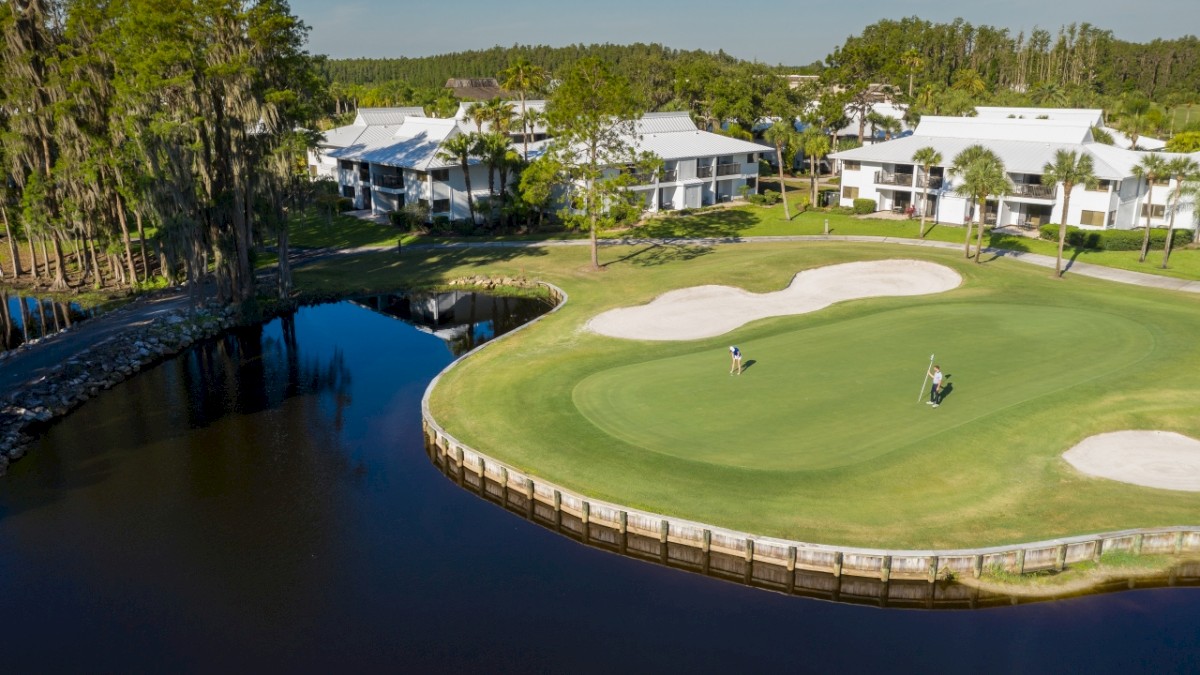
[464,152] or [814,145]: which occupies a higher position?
[814,145]

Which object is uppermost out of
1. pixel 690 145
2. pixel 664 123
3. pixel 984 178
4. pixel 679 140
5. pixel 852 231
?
pixel 664 123

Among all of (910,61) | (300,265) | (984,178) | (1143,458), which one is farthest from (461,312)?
(910,61)

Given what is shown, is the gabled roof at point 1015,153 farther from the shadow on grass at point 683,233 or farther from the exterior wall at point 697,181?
the shadow on grass at point 683,233

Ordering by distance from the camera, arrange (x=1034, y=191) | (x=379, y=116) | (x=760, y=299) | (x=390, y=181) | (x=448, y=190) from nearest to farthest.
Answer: (x=760, y=299)
(x=1034, y=191)
(x=448, y=190)
(x=390, y=181)
(x=379, y=116)

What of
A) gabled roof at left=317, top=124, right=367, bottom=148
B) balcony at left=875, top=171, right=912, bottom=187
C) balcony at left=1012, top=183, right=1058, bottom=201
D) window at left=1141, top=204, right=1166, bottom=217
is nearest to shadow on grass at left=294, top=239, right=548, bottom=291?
gabled roof at left=317, top=124, right=367, bottom=148

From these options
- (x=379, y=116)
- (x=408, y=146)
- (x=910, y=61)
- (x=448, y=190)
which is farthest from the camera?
(x=910, y=61)

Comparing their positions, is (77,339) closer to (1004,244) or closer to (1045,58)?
(1004,244)

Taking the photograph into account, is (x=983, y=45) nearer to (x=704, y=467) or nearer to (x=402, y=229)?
(x=402, y=229)
